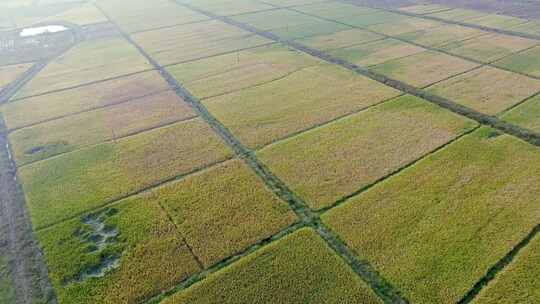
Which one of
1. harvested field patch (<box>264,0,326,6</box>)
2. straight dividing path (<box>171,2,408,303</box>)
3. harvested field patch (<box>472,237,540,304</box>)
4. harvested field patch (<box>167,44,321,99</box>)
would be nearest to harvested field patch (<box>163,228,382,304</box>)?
straight dividing path (<box>171,2,408,303</box>)

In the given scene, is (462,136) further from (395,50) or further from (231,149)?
(395,50)

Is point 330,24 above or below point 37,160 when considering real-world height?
above

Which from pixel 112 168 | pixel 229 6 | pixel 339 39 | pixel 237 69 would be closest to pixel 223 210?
pixel 112 168

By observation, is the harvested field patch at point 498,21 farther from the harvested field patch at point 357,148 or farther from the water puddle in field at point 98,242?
the water puddle in field at point 98,242

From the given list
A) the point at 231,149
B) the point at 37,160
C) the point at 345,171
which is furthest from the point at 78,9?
the point at 345,171

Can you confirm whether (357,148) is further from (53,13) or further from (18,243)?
(53,13)

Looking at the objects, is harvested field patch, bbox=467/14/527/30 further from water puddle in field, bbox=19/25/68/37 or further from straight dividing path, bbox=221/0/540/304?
water puddle in field, bbox=19/25/68/37
